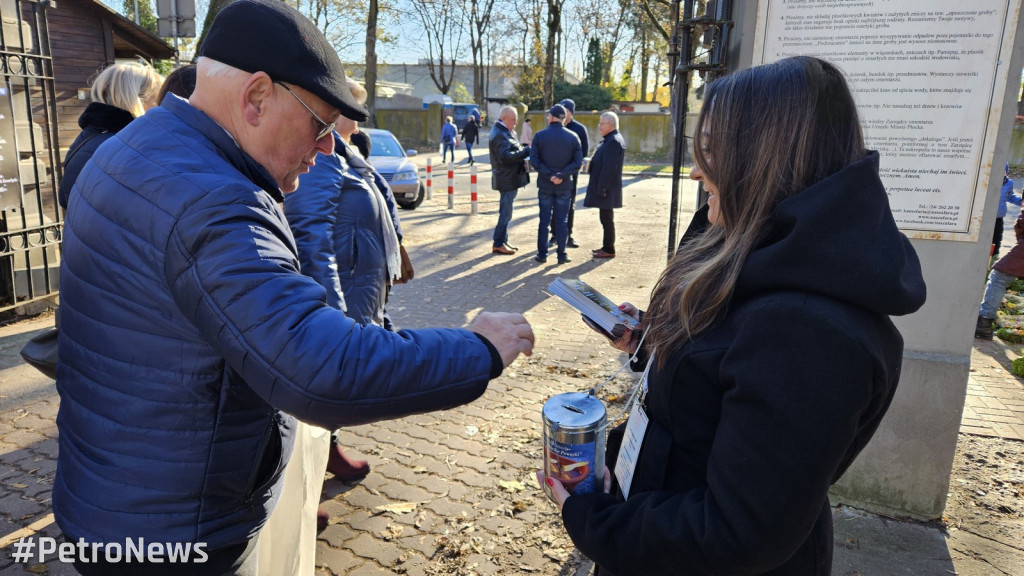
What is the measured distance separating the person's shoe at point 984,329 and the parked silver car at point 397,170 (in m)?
10.2

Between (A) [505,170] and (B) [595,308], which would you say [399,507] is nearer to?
(B) [595,308]

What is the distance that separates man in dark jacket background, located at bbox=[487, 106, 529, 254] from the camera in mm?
9930

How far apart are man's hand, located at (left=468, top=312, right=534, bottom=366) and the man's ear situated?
2.34ft

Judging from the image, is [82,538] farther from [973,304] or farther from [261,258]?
[973,304]

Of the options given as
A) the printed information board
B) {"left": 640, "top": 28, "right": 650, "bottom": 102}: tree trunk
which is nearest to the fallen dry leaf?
the printed information board

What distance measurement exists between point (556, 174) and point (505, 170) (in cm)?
92

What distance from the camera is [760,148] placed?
144 cm

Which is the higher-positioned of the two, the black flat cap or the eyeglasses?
the black flat cap

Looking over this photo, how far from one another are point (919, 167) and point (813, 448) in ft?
8.60

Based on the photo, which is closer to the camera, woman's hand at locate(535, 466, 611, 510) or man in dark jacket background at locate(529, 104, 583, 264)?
woman's hand at locate(535, 466, 611, 510)

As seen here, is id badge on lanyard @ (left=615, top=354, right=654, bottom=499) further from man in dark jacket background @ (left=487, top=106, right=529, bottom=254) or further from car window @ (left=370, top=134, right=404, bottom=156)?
car window @ (left=370, top=134, right=404, bottom=156)

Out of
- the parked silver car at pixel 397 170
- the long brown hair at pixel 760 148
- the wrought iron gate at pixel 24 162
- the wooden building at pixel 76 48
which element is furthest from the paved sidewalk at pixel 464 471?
the parked silver car at pixel 397 170

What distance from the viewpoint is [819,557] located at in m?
1.56

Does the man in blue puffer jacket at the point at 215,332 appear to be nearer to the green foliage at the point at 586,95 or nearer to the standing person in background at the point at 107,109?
the standing person in background at the point at 107,109
